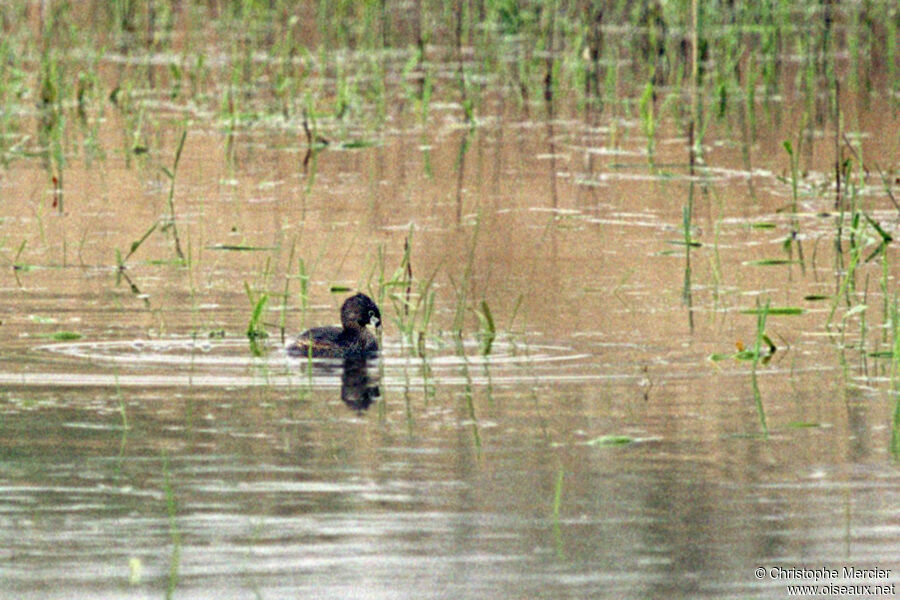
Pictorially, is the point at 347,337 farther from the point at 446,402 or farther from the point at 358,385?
the point at 446,402

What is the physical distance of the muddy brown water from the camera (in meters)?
6.05

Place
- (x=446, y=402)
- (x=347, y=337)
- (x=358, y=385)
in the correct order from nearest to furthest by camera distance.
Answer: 1. (x=446, y=402)
2. (x=358, y=385)
3. (x=347, y=337)

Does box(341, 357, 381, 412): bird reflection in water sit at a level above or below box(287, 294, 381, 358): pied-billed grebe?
below

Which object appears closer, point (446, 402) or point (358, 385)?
point (446, 402)

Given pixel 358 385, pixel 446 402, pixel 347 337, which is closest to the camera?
pixel 446 402

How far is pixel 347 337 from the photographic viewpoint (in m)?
9.29

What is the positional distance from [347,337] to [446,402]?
4.06ft

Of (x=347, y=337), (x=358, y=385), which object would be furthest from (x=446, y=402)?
(x=347, y=337)

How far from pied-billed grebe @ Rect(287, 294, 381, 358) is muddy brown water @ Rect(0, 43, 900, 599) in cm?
13

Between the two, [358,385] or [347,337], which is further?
[347,337]

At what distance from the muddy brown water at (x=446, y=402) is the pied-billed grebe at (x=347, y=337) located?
133 millimetres

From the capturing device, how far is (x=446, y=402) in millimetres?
8156

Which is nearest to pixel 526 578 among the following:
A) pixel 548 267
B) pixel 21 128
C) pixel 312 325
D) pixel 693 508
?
pixel 693 508

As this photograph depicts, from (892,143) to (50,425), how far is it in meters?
9.61
